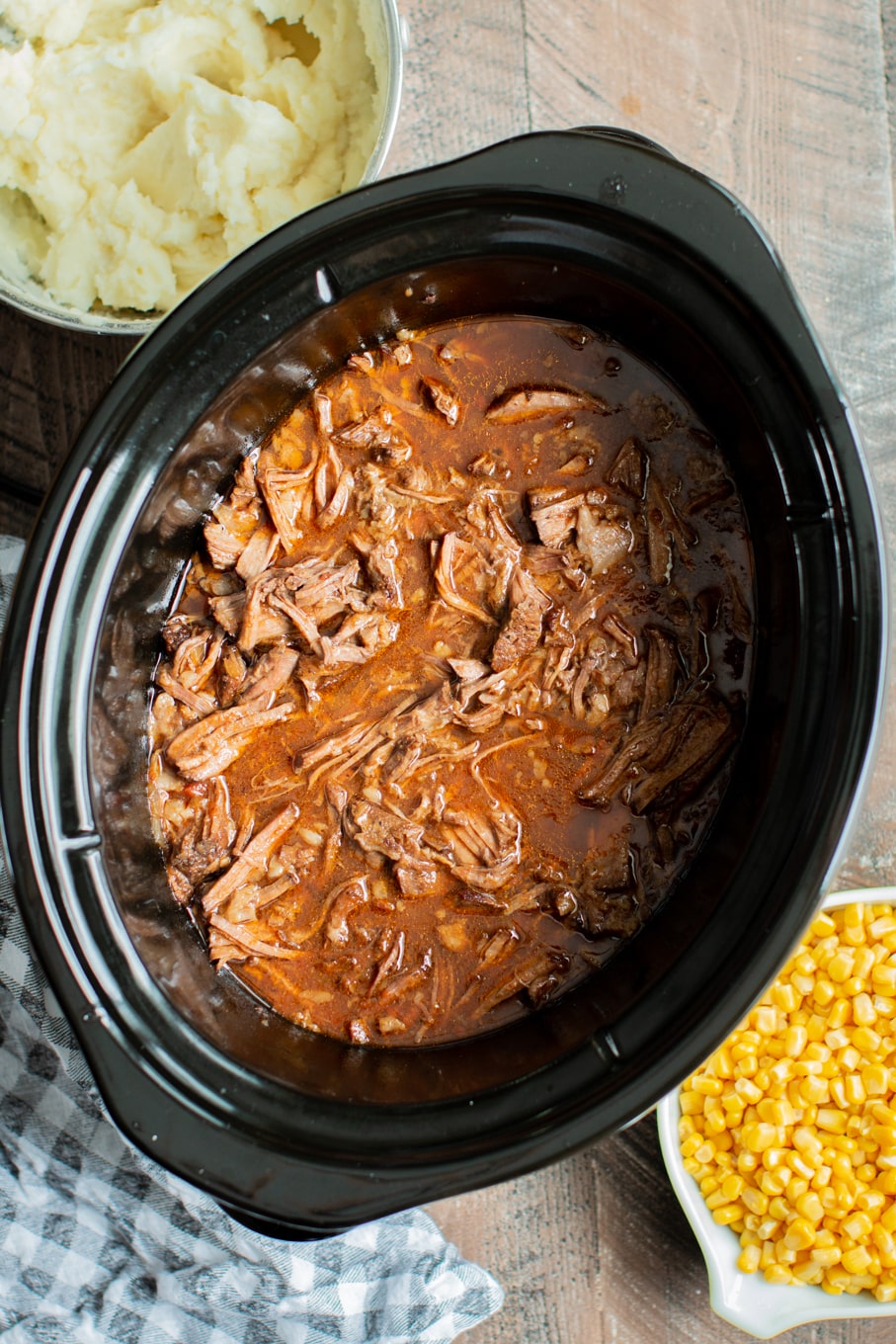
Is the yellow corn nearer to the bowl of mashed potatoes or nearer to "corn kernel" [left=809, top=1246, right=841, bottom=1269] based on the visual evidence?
"corn kernel" [left=809, top=1246, right=841, bottom=1269]

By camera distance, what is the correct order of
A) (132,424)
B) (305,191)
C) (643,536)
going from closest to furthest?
(132,424), (643,536), (305,191)

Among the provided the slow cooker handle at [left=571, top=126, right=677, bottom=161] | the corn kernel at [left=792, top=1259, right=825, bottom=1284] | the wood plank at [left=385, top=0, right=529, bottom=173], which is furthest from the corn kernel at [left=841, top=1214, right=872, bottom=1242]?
the wood plank at [left=385, top=0, right=529, bottom=173]

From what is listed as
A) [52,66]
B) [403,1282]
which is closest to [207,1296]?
[403,1282]

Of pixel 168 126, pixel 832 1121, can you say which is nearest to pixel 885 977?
pixel 832 1121

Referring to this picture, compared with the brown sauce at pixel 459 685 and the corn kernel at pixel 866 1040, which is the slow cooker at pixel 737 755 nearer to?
the brown sauce at pixel 459 685

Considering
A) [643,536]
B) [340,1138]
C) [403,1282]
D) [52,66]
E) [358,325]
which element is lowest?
[403,1282]

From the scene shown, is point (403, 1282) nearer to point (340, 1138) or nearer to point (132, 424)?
point (340, 1138)
